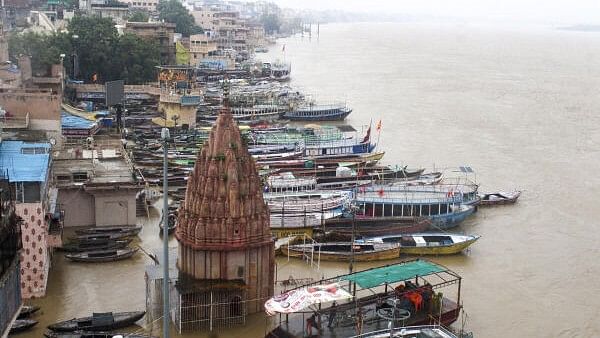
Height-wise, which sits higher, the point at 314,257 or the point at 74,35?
the point at 74,35

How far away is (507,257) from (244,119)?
1224 inches

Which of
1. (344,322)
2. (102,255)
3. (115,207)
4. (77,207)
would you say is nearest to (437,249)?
(344,322)

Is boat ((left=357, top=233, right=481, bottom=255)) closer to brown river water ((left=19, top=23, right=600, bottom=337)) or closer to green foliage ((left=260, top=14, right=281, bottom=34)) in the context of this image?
brown river water ((left=19, top=23, right=600, bottom=337))

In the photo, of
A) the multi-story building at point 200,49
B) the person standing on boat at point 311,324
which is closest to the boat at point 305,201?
the person standing on boat at point 311,324

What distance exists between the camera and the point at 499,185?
39719 mm

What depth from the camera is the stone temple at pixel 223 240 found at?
19938 millimetres

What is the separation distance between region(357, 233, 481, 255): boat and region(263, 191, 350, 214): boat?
9.62 ft

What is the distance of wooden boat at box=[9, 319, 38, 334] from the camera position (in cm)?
1959

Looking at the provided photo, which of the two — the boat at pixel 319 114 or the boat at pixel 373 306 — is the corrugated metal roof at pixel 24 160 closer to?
the boat at pixel 373 306

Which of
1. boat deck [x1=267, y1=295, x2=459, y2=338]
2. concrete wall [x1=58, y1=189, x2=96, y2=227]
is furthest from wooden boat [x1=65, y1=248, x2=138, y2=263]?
boat deck [x1=267, y1=295, x2=459, y2=338]

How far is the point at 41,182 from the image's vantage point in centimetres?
2203

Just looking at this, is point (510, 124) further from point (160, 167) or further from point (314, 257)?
point (314, 257)

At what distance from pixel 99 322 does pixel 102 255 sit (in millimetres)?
6313

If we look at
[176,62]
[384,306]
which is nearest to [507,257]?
[384,306]
